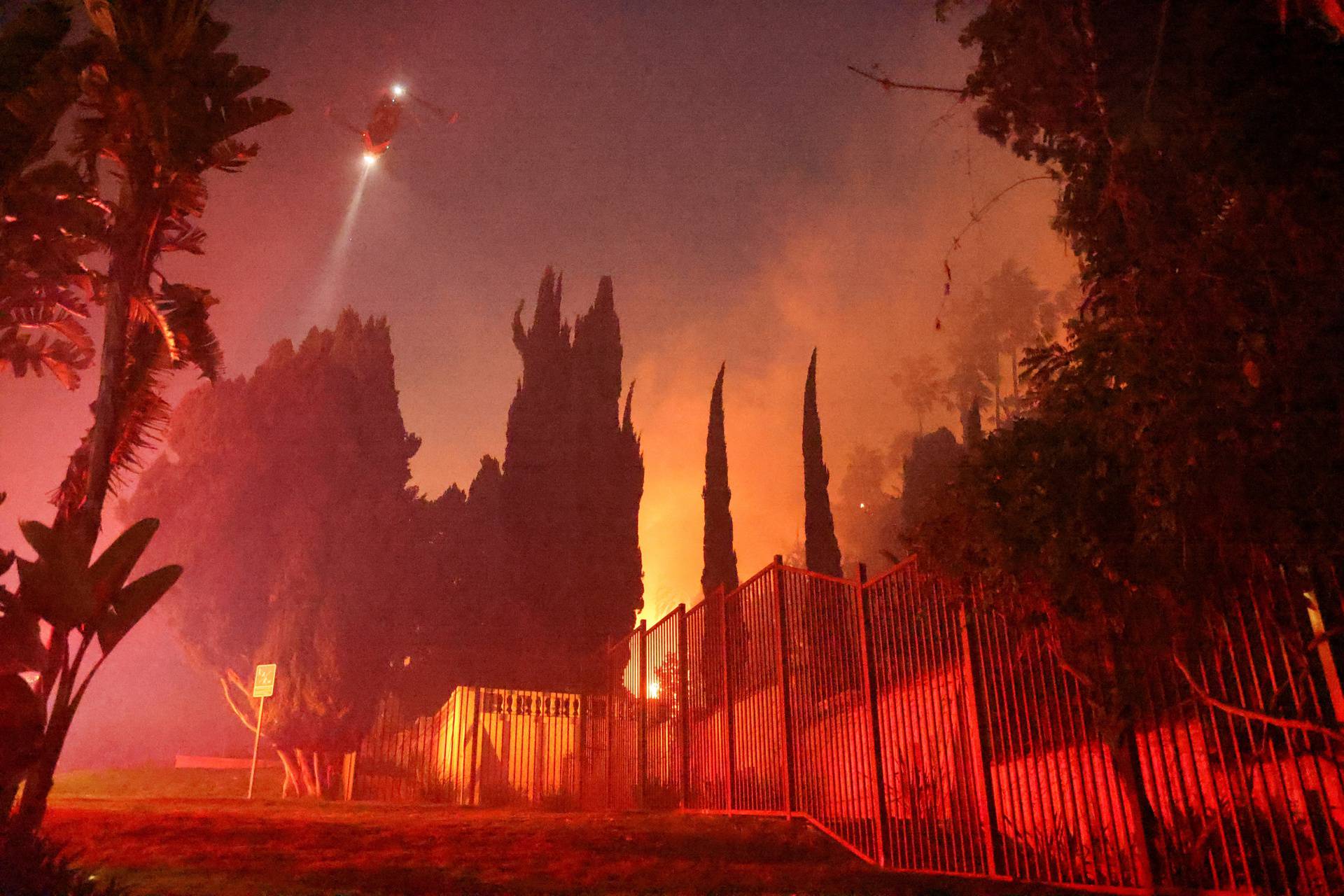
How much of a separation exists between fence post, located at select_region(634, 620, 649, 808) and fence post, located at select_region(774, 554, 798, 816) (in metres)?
3.95

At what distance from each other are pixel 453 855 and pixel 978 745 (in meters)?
4.81

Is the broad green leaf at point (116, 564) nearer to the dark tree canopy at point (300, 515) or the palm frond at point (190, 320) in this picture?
the palm frond at point (190, 320)

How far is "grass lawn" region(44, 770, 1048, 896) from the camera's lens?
637 cm

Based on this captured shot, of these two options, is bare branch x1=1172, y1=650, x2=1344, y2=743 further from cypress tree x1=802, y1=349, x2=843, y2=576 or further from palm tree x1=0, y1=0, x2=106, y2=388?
cypress tree x1=802, y1=349, x2=843, y2=576

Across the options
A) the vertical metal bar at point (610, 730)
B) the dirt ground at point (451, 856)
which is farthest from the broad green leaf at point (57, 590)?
the vertical metal bar at point (610, 730)

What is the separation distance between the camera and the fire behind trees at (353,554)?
2331 centimetres

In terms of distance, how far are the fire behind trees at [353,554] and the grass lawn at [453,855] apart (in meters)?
13.7

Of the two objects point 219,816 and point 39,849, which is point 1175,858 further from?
point 219,816

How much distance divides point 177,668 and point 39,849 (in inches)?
1319

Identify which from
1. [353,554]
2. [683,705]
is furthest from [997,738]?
[353,554]

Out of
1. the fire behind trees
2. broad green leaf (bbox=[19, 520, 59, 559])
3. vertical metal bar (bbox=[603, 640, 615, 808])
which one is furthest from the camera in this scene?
the fire behind trees

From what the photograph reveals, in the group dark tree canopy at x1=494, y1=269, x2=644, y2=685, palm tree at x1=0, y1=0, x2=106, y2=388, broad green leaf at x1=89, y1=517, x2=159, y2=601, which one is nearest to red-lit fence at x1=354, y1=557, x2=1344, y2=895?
broad green leaf at x1=89, y1=517, x2=159, y2=601

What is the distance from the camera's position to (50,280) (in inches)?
376

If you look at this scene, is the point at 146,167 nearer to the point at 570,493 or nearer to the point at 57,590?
the point at 57,590
